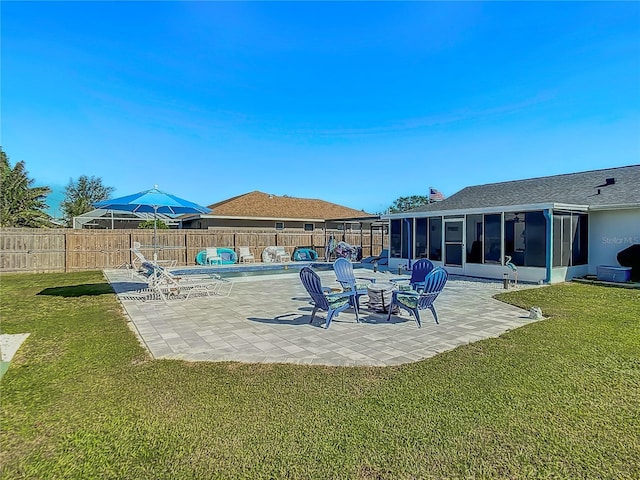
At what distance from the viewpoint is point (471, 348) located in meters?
4.87

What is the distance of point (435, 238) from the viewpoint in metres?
14.6

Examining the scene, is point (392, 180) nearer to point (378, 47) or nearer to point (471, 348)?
point (378, 47)

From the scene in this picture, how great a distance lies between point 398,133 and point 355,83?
5.75m

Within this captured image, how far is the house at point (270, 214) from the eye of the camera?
23.7 metres

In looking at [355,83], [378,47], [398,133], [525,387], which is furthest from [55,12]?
[398,133]

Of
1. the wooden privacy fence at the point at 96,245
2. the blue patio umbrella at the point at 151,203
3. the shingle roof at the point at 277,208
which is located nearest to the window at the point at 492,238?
the blue patio umbrella at the point at 151,203

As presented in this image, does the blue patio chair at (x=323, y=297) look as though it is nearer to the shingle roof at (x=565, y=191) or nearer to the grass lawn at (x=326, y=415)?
the grass lawn at (x=326, y=415)

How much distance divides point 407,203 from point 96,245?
41.4 metres

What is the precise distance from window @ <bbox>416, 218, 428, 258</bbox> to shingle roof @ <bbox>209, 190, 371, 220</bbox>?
10803 millimetres

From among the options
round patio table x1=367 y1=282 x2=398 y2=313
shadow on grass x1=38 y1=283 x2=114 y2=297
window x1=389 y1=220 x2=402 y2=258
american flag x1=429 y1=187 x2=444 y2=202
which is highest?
american flag x1=429 y1=187 x2=444 y2=202

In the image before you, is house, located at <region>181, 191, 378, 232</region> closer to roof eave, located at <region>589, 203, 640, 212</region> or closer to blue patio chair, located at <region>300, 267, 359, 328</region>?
roof eave, located at <region>589, 203, 640, 212</region>

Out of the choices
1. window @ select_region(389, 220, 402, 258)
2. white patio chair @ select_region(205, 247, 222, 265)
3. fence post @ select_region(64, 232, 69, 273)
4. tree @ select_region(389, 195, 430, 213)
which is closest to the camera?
fence post @ select_region(64, 232, 69, 273)

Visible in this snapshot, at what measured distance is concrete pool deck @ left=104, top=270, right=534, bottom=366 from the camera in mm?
4652

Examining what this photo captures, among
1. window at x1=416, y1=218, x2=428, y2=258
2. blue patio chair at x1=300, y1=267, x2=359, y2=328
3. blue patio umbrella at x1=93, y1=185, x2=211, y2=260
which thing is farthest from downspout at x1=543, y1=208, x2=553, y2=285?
blue patio umbrella at x1=93, y1=185, x2=211, y2=260
